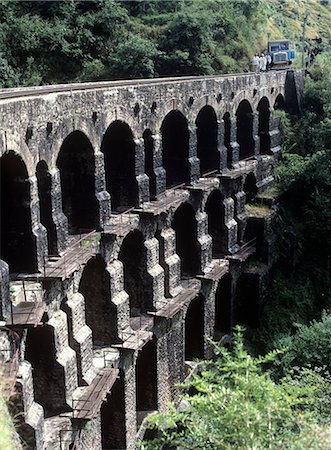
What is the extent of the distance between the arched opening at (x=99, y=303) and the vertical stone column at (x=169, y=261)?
3427 mm

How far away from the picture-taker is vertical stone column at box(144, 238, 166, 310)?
18.3 metres

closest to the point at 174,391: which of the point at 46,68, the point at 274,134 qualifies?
the point at 274,134

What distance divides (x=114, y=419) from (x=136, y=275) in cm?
422

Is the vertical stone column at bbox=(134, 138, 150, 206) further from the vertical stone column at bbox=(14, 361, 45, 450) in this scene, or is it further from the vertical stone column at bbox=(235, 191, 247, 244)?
the vertical stone column at bbox=(235, 191, 247, 244)

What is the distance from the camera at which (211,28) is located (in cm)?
3656

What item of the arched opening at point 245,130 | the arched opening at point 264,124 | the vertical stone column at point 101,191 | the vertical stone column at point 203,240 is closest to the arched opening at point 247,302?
the vertical stone column at point 203,240

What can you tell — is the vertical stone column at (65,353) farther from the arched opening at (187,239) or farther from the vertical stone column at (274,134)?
the vertical stone column at (274,134)

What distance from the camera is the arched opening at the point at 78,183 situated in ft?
51.5

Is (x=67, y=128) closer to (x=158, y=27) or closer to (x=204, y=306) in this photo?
(x=204, y=306)

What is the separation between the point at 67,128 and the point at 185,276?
888 centimetres

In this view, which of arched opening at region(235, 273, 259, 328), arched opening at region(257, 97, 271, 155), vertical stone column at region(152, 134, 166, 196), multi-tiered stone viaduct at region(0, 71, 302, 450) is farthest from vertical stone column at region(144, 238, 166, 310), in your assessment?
arched opening at region(257, 97, 271, 155)

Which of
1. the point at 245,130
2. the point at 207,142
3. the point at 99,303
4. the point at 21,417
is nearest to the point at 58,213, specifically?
the point at 99,303

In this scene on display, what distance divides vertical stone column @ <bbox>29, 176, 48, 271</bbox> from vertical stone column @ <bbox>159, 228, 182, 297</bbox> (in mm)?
6159

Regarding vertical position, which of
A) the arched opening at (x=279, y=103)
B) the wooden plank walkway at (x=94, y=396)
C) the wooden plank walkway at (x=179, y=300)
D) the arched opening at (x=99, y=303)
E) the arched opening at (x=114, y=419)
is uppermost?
the arched opening at (x=279, y=103)
